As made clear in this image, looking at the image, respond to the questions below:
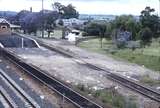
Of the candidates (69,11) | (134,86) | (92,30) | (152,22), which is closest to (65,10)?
(69,11)

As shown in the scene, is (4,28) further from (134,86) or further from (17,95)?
(17,95)

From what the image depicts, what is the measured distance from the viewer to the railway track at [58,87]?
64.4 feet

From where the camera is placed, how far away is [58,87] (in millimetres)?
24062

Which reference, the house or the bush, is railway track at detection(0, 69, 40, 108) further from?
the bush

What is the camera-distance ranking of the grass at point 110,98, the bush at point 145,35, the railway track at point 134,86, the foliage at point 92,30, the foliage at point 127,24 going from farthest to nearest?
the foliage at point 92,30 < the foliage at point 127,24 < the bush at point 145,35 < the railway track at point 134,86 < the grass at point 110,98

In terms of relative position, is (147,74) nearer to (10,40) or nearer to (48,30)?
(10,40)

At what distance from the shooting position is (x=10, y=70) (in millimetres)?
31297

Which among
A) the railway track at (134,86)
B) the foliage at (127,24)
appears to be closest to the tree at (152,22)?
the foliage at (127,24)

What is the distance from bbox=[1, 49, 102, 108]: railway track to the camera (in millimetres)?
19633

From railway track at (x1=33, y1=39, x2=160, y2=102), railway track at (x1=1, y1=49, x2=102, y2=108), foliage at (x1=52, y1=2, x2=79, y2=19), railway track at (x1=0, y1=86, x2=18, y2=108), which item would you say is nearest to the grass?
railway track at (x1=1, y1=49, x2=102, y2=108)

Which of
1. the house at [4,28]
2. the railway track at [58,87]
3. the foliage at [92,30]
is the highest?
the house at [4,28]

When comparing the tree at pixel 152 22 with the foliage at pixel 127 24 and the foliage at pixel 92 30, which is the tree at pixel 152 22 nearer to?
the foliage at pixel 127 24

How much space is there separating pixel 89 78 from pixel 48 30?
4857 centimetres

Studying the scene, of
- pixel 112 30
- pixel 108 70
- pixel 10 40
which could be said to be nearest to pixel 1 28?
pixel 10 40
